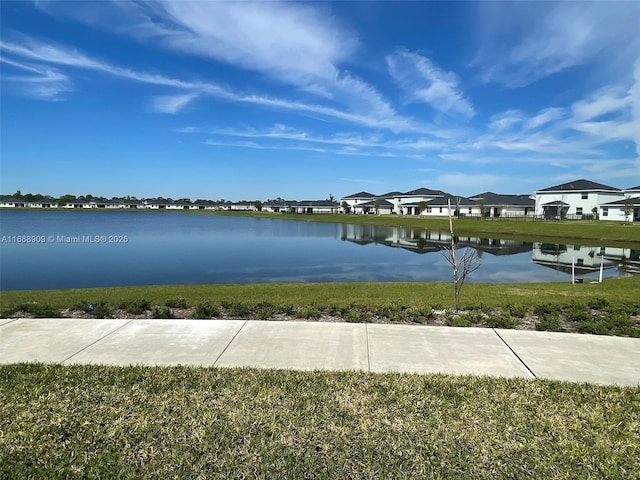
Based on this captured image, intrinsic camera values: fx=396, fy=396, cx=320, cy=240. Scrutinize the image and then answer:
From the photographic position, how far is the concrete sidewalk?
15.5 feet

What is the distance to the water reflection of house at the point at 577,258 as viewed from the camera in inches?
742

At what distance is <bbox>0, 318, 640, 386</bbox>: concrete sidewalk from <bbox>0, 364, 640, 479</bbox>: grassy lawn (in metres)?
0.38

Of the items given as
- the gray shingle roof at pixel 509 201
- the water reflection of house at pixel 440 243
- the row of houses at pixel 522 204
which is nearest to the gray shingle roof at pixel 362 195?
the row of houses at pixel 522 204

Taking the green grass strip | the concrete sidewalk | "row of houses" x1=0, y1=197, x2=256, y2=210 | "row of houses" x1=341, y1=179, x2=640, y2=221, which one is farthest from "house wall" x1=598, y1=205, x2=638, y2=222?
"row of houses" x1=0, y1=197, x2=256, y2=210

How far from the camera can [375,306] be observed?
8.04m

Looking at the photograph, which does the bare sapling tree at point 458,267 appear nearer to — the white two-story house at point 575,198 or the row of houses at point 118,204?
the white two-story house at point 575,198

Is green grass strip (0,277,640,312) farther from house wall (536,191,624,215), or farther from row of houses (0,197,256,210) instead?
row of houses (0,197,256,210)

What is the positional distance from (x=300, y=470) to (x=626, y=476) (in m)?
2.36

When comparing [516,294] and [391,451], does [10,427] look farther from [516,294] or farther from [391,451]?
[516,294]

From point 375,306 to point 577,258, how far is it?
19968 millimetres

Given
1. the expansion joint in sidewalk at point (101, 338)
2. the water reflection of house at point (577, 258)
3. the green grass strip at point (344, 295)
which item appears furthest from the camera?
the water reflection of house at point (577, 258)

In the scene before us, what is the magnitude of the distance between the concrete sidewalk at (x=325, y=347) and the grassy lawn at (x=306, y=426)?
383 millimetres

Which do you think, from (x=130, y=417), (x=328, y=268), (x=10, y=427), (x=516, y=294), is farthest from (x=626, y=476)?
(x=328, y=268)

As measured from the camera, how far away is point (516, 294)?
10.2m
